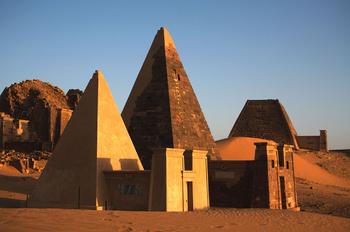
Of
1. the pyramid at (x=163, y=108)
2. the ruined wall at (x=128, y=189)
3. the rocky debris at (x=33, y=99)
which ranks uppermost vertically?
the rocky debris at (x=33, y=99)

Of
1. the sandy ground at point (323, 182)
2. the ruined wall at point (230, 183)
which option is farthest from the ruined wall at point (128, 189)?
the sandy ground at point (323, 182)

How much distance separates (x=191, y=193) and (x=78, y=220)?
602 centimetres

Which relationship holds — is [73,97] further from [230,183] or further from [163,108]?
[230,183]

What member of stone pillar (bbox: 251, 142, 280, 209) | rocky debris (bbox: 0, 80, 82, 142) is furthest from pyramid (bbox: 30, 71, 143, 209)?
rocky debris (bbox: 0, 80, 82, 142)

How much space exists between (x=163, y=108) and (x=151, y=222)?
904 centimetres

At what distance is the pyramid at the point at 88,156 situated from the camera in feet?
47.1

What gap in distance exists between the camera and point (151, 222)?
10508 millimetres

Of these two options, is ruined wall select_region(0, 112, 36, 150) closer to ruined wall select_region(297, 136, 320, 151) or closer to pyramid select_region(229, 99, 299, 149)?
pyramid select_region(229, 99, 299, 149)

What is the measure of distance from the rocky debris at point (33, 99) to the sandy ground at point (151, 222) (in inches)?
1449

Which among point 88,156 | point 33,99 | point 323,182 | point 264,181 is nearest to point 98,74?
point 88,156

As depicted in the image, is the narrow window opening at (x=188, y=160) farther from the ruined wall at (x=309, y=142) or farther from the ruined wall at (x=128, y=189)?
the ruined wall at (x=309, y=142)

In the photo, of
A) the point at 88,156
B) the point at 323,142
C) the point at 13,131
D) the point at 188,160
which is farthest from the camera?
the point at 323,142

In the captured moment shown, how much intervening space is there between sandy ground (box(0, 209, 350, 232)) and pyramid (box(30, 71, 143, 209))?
8.62 feet

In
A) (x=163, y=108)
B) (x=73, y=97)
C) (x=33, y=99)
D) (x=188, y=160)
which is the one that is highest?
(x=73, y=97)
